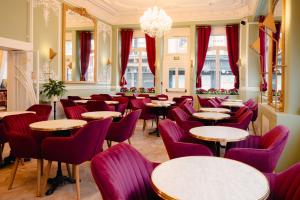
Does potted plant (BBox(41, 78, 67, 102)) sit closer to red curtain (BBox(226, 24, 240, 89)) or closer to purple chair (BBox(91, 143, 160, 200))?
purple chair (BBox(91, 143, 160, 200))

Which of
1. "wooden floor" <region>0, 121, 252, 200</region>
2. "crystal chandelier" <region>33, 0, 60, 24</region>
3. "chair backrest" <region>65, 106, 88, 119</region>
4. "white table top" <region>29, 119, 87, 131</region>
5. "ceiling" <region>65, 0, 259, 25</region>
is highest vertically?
"ceiling" <region>65, 0, 259, 25</region>

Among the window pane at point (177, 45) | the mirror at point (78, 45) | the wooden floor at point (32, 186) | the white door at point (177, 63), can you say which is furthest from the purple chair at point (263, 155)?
the window pane at point (177, 45)

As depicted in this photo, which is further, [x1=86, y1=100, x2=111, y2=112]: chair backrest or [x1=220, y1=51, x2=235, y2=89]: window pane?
[x1=220, y1=51, x2=235, y2=89]: window pane

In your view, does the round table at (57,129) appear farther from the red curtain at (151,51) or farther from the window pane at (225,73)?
the window pane at (225,73)

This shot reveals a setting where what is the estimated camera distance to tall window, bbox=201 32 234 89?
34.3 feet

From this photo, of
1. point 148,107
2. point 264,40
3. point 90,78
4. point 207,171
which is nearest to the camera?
point 207,171

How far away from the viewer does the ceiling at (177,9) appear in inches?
366

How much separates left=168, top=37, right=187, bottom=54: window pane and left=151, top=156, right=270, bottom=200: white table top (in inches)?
370

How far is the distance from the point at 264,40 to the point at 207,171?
7.98 metres

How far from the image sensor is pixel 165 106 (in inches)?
263

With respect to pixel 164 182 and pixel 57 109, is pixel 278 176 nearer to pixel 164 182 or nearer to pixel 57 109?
pixel 164 182

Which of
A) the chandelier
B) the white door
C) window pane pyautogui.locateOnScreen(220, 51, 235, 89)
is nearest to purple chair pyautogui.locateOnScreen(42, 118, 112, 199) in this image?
the chandelier

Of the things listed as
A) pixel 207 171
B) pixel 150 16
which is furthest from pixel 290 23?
pixel 150 16

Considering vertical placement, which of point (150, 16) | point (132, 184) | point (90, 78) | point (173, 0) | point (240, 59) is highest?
point (173, 0)
